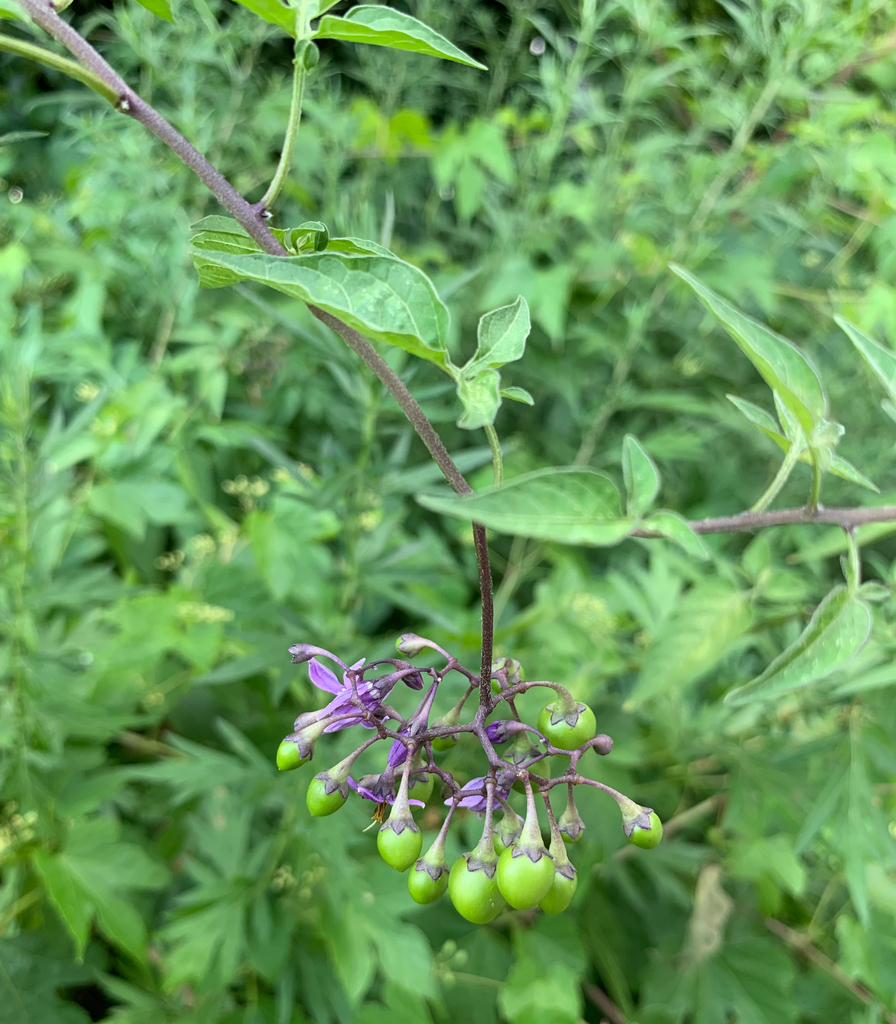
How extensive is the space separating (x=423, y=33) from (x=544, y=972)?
107cm

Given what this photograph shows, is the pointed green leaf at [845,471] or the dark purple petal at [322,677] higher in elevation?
the pointed green leaf at [845,471]

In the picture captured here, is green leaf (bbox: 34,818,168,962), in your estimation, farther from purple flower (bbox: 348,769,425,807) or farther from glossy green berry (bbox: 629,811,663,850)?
glossy green berry (bbox: 629,811,663,850)

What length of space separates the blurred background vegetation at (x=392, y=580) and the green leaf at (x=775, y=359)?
1.46 ft

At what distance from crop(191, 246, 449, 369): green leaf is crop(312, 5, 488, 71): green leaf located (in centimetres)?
13

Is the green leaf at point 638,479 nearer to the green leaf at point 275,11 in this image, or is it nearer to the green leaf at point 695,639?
the green leaf at point 275,11

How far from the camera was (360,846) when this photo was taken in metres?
1.04

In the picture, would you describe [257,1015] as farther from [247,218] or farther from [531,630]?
[247,218]

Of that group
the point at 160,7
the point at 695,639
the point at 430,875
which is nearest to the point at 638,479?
the point at 430,875

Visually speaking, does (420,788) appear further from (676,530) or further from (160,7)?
(160,7)

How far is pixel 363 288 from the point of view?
1.13ft

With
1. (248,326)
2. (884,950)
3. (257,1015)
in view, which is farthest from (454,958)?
(248,326)

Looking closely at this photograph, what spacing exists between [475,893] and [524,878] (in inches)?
1.3

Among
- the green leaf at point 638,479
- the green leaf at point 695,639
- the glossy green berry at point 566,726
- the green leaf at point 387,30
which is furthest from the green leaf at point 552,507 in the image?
the green leaf at point 695,639

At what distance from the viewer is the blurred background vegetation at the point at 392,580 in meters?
0.93
